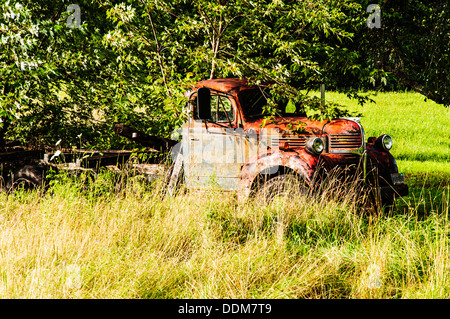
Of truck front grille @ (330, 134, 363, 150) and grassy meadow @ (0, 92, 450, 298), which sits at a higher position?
truck front grille @ (330, 134, 363, 150)

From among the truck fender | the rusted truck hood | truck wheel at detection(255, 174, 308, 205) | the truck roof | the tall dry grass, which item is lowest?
the tall dry grass

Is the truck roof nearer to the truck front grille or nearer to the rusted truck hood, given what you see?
the rusted truck hood

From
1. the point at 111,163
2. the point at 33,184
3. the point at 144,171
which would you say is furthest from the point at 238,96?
the point at 33,184

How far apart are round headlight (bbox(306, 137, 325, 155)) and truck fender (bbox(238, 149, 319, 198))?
67mm

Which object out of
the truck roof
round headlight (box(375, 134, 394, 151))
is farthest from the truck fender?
round headlight (box(375, 134, 394, 151))

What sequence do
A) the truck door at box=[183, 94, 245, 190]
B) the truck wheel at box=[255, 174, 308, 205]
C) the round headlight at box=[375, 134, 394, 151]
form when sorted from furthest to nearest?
the round headlight at box=[375, 134, 394, 151], the truck door at box=[183, 94, 245, 190], the truck wheel at box=[255, 174, 308, 205]

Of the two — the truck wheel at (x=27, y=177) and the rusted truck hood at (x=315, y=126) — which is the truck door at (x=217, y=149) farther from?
the truck wheel at (x=27, y=177)

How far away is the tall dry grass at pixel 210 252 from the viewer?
3.90 metres

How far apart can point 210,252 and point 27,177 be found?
4032 mm

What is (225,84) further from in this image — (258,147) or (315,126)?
(315,126)

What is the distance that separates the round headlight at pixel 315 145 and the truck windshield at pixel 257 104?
2.20ft

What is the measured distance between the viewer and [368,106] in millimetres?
27672

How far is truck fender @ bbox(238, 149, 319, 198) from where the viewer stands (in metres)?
6.02
